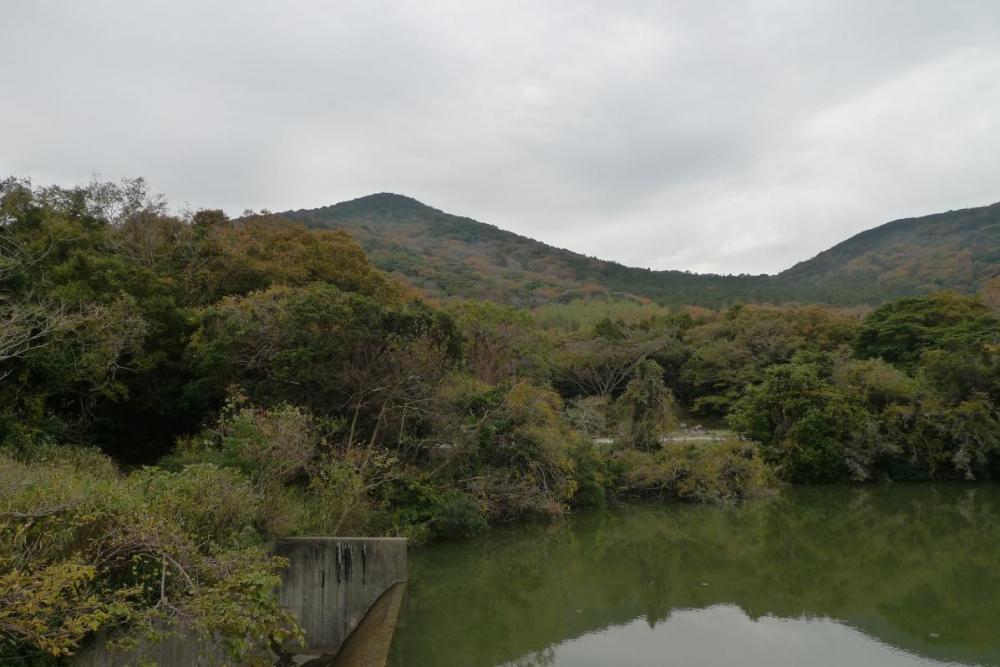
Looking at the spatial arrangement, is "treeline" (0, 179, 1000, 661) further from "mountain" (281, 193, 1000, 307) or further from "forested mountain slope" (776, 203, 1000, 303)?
"forested mountain slope" (776, 203, 1000, 303)

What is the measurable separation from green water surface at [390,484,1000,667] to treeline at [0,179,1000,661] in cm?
148

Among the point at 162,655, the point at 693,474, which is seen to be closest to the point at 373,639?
the point at 162,655

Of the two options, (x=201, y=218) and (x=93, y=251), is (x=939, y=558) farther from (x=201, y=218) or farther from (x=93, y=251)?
(x=201, y=218)

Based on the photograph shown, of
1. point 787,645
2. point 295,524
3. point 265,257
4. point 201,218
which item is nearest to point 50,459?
point 295,524

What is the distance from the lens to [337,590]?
9.45 meters

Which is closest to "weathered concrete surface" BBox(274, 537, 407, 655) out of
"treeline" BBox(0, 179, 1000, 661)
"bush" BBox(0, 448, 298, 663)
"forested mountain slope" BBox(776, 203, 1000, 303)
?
"treeline" BBox(0, 179, 1000, 661)

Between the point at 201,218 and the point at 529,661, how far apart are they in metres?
18.9

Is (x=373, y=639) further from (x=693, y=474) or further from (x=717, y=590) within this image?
(x=693, y=474)

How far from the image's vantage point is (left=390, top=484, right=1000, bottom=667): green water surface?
9367 mm

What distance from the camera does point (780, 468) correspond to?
22.4 m

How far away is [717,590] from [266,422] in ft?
27.4

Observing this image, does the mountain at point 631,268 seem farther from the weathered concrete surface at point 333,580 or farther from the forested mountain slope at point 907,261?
the weathered concrete surface at point 333,580

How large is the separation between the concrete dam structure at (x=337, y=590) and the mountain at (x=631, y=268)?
47640mm

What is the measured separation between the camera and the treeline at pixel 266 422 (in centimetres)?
579
